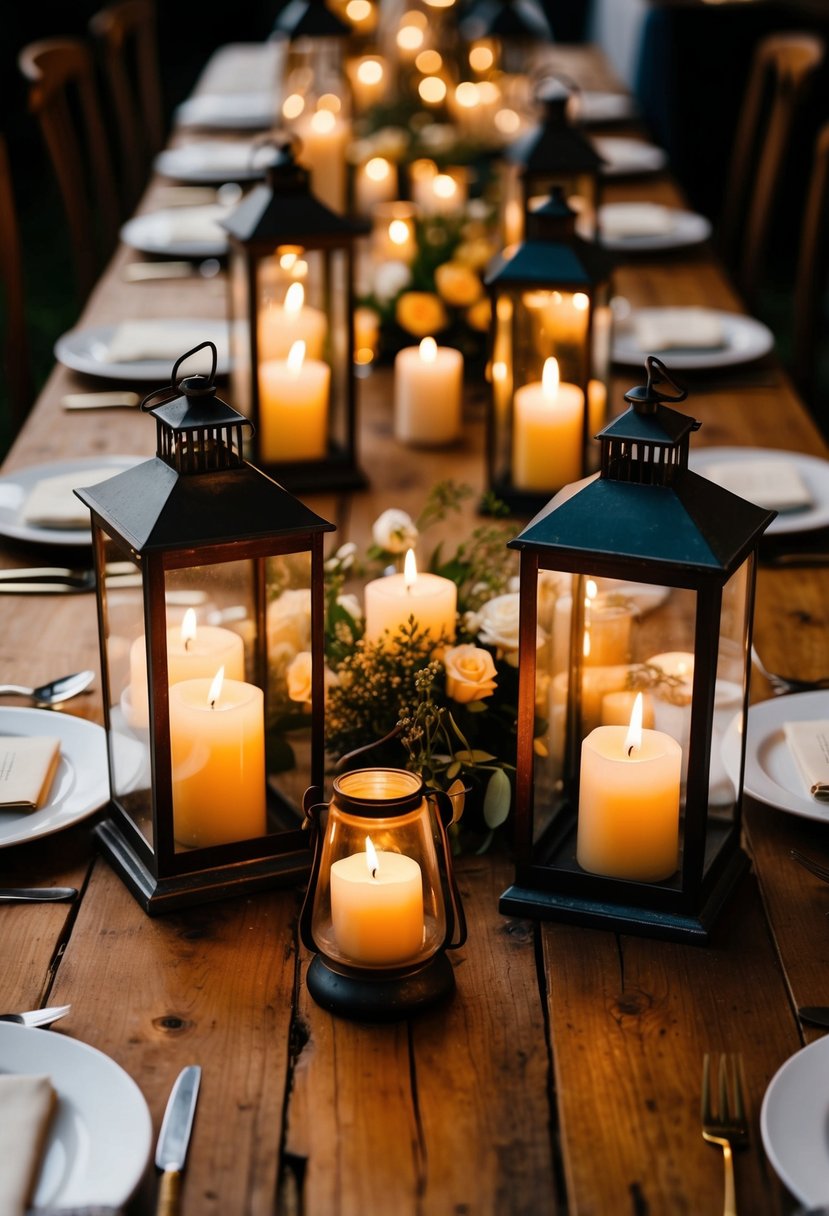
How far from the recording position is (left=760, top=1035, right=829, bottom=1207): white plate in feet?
2.84

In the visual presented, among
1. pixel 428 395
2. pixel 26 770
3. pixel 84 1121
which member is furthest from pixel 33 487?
pixel 84 1121

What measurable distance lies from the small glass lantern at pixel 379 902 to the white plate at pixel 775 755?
0.86ft

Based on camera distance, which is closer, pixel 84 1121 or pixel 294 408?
pixel 84 1121

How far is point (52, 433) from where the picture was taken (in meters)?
2.19

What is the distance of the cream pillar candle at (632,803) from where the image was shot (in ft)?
3.66

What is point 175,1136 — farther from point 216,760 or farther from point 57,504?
point 57,504

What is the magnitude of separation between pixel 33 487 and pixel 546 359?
667mm

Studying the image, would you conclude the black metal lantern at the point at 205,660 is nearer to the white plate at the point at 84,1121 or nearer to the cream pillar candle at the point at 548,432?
the white plate at the point at 84,1121

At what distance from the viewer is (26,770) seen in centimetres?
129

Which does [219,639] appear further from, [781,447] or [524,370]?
[781,447]

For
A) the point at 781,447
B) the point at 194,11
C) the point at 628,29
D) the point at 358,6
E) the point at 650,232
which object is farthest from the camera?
the point at 194,11

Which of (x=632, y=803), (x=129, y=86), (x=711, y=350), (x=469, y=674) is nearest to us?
(x=632, y=803)

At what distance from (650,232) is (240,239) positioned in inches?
58.1

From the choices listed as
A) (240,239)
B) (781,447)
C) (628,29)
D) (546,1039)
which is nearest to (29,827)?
(546,1039)
